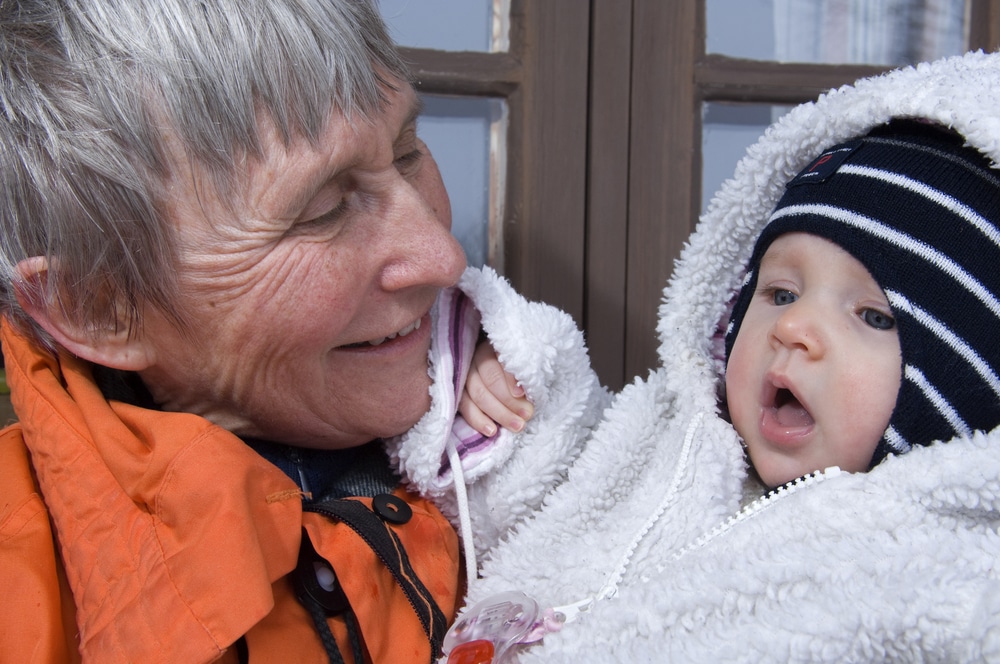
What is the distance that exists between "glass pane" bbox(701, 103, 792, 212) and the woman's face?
2.71 feet

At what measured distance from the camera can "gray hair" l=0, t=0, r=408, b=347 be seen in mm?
1082

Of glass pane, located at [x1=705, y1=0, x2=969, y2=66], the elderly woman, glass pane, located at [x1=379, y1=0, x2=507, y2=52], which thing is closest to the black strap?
the elderly woman

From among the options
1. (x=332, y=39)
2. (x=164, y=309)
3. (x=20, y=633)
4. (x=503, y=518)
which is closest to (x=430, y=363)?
(x=503, y=518)

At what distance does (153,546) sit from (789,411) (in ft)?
2.98

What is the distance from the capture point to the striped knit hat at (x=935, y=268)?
3.61 ft

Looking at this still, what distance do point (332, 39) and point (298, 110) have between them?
12 centimetres

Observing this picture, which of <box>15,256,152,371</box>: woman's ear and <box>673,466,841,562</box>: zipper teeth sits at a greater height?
<box>15,256,152,371</box>: woman's ear

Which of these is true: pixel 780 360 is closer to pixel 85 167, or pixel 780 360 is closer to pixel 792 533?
pixel 792 533

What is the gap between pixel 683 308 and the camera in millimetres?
1460

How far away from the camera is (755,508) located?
117 centimetres

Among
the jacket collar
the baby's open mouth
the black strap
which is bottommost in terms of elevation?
the black strap

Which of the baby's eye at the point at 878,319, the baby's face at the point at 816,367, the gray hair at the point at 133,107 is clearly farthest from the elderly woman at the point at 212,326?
the baby's eye at the point at 878,319

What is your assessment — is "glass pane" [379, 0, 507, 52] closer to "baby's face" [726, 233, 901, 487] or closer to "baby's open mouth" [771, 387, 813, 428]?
"baby's face" [726, 233, 901, 487]

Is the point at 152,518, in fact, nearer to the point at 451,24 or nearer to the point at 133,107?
the point at 133,107
